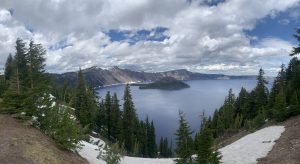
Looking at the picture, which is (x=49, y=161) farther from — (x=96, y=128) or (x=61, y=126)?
(x=96, y=128)

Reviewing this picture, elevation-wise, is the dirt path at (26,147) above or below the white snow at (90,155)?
above

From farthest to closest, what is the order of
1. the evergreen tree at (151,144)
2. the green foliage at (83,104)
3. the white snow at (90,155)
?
the evergreen tree at (151,144) < the green foliage at (83,104) < the white snow at (90,155)

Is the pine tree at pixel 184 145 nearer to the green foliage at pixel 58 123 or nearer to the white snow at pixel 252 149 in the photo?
the white snow at pixel 252 149

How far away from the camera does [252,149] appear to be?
27.1m

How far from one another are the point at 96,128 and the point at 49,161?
54940mm

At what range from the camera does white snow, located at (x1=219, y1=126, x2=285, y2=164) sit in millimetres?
24656

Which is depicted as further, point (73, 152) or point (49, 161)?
point (73, 152)

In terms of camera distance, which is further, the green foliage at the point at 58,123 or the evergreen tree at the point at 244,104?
the evergreen tree at the point at 244,104

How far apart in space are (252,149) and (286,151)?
471 cm

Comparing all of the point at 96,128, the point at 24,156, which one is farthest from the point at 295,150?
the point at 96,128

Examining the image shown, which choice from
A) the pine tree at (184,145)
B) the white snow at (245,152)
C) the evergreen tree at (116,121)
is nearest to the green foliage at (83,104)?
the evergreen tree at (116,121)

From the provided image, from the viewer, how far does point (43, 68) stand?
143 feet

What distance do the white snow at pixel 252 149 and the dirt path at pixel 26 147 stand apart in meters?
11.9

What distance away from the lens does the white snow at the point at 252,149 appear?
2466 cm
